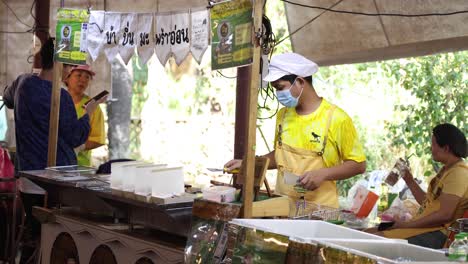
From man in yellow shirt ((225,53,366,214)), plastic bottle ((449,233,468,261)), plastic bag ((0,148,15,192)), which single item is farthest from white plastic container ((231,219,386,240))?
plastic bag ((0,148,15,192))

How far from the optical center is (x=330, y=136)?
177 inches

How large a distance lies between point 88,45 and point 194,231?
2.86m

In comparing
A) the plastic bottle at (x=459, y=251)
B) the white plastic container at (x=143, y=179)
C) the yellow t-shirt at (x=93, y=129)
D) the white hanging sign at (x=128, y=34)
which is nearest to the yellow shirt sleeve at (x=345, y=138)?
the white plastic container at (x=143, y=179)

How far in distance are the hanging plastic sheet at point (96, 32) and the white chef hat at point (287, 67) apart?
215 cm

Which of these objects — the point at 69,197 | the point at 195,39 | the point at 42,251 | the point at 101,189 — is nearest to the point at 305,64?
the point at 195,39

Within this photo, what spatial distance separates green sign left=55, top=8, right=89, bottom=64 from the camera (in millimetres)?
5848

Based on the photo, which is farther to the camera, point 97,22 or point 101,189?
point 97,22

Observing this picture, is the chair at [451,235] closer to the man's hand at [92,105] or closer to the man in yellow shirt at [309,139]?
the man in yellow shirt at [309,139]

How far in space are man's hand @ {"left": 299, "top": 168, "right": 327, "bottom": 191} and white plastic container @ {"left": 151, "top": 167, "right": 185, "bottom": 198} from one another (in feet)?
2.51

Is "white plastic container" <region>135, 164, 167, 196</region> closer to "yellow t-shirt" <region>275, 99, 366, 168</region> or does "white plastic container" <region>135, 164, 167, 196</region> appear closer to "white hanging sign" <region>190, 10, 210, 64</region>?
"yellow t-shirt" <region>275, 99, 366, 168</region>

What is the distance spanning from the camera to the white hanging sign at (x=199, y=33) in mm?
5305

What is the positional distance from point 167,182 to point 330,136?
1.11 m

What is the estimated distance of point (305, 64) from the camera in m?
4.50

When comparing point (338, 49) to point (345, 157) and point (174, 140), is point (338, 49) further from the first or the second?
point (174, 140)
